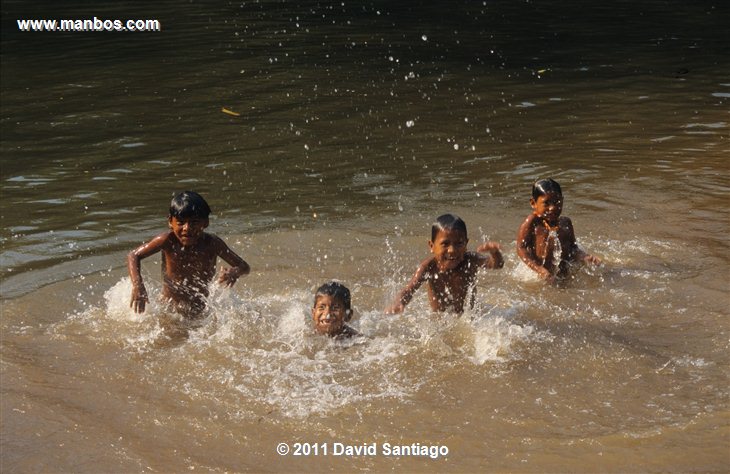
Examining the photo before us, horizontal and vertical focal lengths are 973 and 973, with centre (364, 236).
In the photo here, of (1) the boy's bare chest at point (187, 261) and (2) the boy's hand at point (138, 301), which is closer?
(2) the boy's hand at point (138, 301)

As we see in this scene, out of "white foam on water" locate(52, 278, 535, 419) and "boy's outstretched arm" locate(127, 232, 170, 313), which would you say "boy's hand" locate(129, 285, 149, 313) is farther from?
"white foam on water" locate(52, 278, 535, 419)

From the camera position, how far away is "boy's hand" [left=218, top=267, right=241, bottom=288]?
20.6 feet

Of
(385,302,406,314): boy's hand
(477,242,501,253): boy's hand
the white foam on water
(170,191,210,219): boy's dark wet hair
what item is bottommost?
the white foam on water

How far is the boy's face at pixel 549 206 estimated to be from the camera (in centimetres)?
693

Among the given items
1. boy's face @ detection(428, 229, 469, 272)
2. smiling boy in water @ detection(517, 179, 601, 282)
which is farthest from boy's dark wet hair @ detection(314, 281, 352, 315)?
smiling boy in water @ detection(517, 179, 601, 282)

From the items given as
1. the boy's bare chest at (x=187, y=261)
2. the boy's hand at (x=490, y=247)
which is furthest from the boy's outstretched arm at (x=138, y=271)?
the boy's hand at (x=490, y=247)

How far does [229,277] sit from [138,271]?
1.89 ft

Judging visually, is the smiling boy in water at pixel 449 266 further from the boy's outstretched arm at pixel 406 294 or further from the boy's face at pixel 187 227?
the boy's face at pixel 187 227

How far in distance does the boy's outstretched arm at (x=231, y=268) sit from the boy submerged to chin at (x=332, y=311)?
1.98 ft

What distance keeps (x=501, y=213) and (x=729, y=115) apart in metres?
4.13

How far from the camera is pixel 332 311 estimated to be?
596 centimetres

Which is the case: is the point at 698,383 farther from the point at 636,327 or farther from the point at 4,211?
the point at 4,211

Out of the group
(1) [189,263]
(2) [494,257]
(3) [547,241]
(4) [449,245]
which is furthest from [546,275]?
(1) [189,263]

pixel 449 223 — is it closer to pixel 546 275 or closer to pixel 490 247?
pixel 490 247
